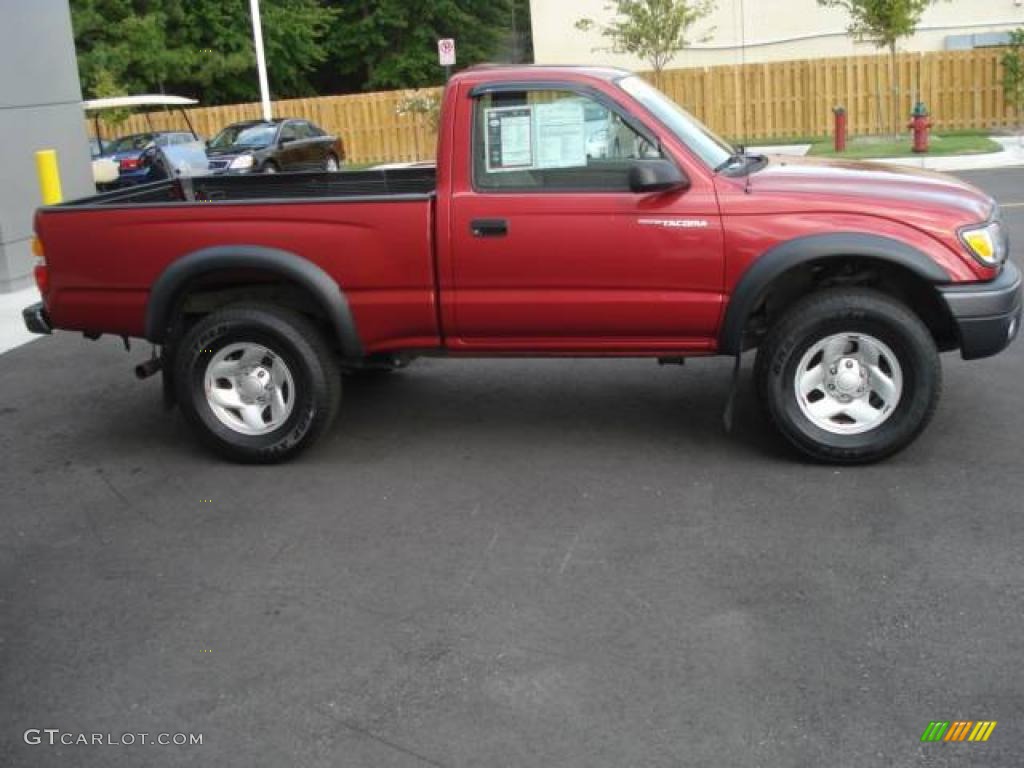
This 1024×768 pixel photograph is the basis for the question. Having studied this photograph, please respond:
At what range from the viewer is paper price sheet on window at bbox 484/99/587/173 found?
6.02 metres

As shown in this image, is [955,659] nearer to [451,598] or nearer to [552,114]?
[451,598]

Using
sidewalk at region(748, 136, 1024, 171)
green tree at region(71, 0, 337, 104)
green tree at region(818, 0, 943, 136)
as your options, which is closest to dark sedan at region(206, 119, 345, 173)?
sidewalk at region(748, 136, 1024, 171)

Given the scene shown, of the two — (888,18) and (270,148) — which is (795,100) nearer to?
(888,18)

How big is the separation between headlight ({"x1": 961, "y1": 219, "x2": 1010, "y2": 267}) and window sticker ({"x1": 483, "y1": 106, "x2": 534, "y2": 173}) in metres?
2.10

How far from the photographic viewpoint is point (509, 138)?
607 centimetres

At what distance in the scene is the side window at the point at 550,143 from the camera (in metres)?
5.98

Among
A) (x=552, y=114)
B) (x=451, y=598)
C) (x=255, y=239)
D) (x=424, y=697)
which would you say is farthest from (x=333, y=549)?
(x=552, y=114)

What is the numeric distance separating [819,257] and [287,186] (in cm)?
354

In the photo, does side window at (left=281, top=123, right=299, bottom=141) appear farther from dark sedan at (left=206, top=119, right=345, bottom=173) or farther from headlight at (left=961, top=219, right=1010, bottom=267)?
headlight at (left=961, top=219, right=1010, bottom=267)

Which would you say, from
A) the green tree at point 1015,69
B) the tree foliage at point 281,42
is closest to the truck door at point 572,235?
the green tree at point 1015,69

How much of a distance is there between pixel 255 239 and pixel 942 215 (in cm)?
333

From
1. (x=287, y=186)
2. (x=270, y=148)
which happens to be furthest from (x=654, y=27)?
(x=287, y=186)

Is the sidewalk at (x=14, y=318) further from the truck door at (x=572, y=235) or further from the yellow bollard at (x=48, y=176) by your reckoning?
the truck door at (x=572, y=235)

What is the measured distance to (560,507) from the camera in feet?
18.3
